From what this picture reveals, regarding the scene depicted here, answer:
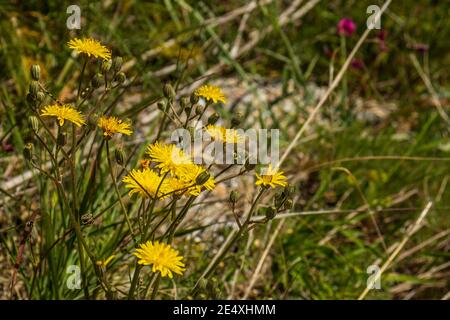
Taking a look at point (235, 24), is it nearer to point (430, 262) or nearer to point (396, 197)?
point (396, 197)

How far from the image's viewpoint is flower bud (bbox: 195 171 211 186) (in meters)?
1.09

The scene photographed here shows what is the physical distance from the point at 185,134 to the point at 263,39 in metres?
1.73

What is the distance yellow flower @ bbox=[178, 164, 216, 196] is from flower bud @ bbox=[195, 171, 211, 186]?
18 millimetres

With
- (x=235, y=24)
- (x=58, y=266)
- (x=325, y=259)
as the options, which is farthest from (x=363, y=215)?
(x=235, y=24)

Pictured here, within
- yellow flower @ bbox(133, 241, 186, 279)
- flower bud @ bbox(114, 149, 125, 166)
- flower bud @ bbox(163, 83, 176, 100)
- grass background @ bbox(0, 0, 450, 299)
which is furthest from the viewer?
grass background @ bbox(0, 0, 450, 299)

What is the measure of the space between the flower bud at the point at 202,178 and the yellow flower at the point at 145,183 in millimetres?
69

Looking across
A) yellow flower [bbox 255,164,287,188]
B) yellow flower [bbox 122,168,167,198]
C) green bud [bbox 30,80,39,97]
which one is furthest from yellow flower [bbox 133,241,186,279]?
green bud [bbox 30,80,39,97]

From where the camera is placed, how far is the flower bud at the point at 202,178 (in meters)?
1.09

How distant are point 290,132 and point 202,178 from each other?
157cm

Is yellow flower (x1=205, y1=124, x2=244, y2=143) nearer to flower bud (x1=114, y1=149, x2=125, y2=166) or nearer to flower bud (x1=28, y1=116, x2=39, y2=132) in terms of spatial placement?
flower bud (x1=114, y1=149, x2=125, y2=166)

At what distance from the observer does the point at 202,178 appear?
1.10m

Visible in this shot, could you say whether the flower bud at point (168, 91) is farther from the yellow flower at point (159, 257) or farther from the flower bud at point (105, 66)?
the yellow flower at point (159, 257)

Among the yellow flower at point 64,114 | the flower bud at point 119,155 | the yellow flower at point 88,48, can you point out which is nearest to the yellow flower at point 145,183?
the flower bud at point 119,155

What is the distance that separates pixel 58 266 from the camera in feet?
4.97
